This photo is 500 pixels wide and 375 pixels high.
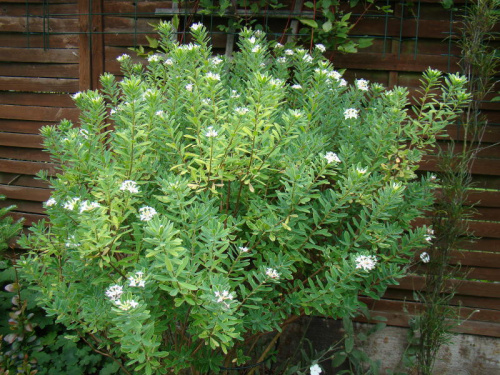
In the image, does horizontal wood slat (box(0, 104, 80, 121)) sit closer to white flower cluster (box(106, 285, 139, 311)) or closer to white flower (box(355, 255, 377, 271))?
white flower cluster (box(106, 285, 139, 311))

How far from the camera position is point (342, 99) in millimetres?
2781

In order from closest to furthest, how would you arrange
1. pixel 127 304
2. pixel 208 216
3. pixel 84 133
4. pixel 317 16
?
pixel 127 304 → pixel 208 216 → pixel 84 133 → pixel 317 16

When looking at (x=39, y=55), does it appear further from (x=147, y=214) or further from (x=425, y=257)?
(x=425, y=257)

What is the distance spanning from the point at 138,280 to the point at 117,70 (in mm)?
2575

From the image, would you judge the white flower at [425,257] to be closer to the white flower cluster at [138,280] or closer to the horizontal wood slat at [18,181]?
the white flower cluster at [138,280]

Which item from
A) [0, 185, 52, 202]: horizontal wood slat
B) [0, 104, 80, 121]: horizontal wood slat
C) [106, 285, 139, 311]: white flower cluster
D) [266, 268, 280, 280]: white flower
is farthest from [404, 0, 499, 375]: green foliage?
[0, 185, 52, 202]: horizontal wood slat

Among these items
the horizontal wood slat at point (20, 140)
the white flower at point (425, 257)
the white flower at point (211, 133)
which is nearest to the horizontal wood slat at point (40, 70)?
the horizontal wood slat at point (20, 140)

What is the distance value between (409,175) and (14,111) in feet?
11.0

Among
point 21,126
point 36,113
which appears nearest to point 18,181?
point 21,126

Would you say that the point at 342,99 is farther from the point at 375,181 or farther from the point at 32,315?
the point at 32,315

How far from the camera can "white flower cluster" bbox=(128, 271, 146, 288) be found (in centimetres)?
165

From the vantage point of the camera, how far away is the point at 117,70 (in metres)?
3.81

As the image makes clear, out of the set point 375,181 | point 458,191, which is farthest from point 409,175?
point 458,191

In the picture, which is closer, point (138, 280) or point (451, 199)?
point (138, 280)
